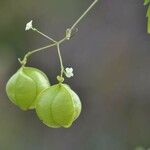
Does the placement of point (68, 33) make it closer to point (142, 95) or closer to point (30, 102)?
point (30, 102)

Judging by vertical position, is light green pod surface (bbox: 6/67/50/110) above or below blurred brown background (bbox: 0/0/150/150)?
above

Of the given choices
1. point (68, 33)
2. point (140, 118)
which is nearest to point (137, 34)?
point (140, 118)

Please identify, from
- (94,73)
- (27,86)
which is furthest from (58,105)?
(94,73)

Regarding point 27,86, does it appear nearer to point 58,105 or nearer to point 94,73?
point 58,105

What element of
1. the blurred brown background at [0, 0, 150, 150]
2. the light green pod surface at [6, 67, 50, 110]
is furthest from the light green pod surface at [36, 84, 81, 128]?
the blurred brown background at [0, 0, 150, 150]

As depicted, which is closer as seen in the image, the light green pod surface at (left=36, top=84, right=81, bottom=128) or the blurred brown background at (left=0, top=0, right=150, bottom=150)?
the light green pod surface at (left=36, top=84, right=81, bottom=128)

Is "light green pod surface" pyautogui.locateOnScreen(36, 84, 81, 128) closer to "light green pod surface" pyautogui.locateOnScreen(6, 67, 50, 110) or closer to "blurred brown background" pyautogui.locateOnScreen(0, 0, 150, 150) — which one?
"light green pod surface" pyautogui.locateOnScreen(6, 67, 50, 110)

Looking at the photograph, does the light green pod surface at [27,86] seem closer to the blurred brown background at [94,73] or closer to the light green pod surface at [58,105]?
the light green pod surface at [58,105]
